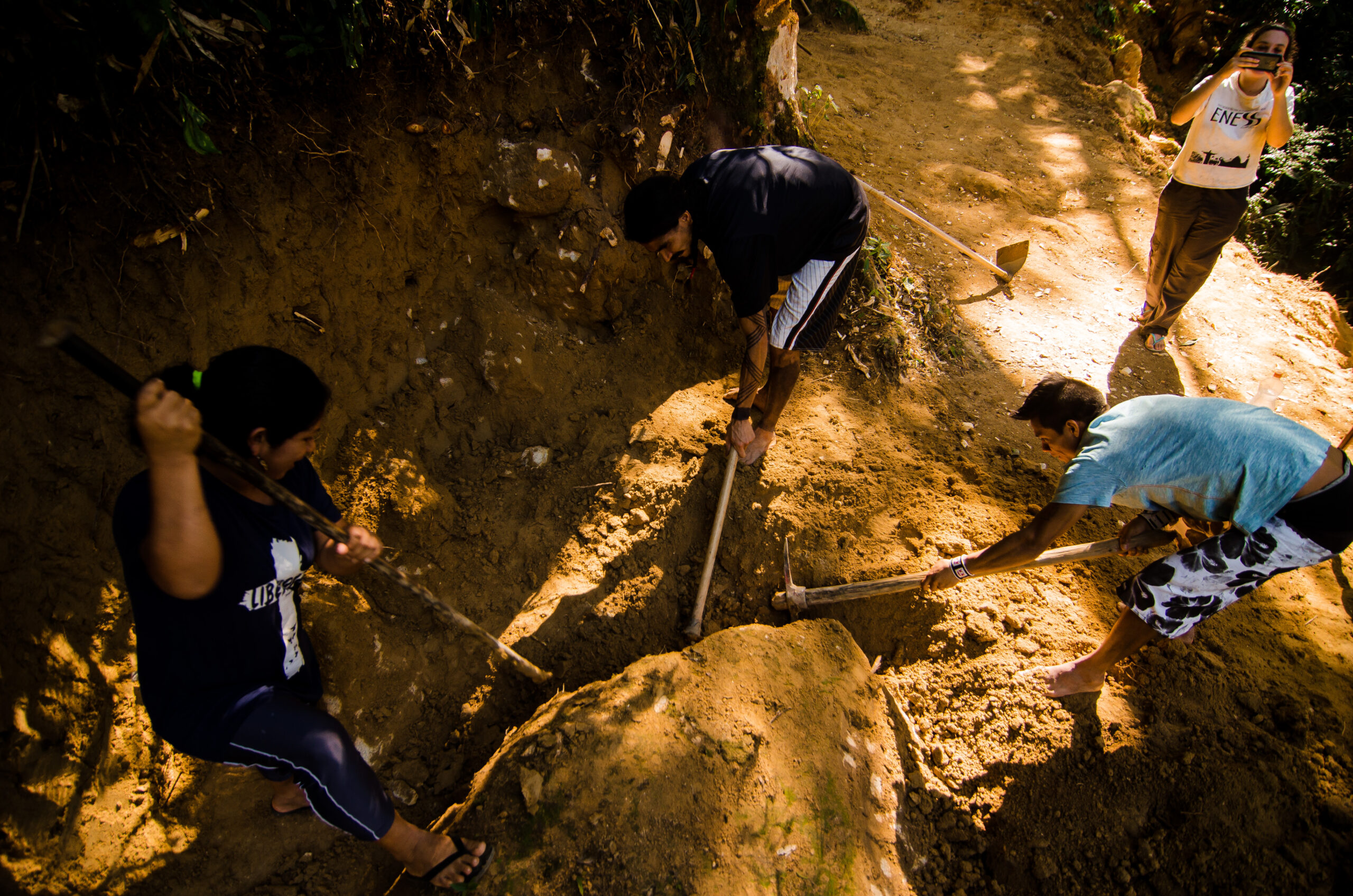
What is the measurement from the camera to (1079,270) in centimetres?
496

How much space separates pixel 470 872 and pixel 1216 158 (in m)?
5.28

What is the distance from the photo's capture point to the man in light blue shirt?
2004 mm

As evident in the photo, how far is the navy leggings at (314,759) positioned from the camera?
1575 mm

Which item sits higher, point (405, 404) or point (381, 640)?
point (405, 404)

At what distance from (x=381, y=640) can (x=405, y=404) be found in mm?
1124

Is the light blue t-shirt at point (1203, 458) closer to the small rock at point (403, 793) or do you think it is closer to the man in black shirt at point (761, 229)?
the man in black shirt at point (761, 229)

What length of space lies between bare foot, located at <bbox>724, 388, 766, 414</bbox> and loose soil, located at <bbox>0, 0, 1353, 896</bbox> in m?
0.08

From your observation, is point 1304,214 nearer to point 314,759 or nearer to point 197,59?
point 197,59

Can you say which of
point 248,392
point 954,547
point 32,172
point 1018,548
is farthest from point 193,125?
point 954,547

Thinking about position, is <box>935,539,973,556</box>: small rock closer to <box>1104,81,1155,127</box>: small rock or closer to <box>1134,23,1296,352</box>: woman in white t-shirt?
<box>1134,23,1296,352</box>: woman in white t-shirt

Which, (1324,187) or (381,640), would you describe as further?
(1324,187)

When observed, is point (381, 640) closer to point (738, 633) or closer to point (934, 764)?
point (738, 633)

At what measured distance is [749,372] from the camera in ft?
9.48

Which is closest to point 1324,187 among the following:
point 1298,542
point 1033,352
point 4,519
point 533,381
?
point 1033,352
